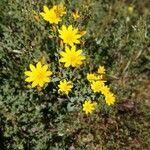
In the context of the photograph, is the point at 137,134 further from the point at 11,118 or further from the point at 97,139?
the point at 11,118

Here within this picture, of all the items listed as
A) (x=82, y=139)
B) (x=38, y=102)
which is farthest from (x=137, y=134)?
(x=38, y=102)

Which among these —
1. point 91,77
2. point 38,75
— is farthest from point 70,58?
point 91,77

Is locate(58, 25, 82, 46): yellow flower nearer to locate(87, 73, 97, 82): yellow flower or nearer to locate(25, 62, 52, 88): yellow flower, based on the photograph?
locate(25, 62, 52, 88): yellow flower

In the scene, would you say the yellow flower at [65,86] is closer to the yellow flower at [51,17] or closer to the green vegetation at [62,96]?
the green vegetation at [62,96]

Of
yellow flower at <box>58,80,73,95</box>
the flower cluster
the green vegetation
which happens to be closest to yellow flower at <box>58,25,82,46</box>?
the flower cluster

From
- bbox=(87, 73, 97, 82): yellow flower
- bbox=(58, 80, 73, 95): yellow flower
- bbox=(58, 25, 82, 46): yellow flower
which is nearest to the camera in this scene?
bbox=(58, 25, 82, 46): yellow flower

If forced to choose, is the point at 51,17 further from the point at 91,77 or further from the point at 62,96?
the point at 62,96
